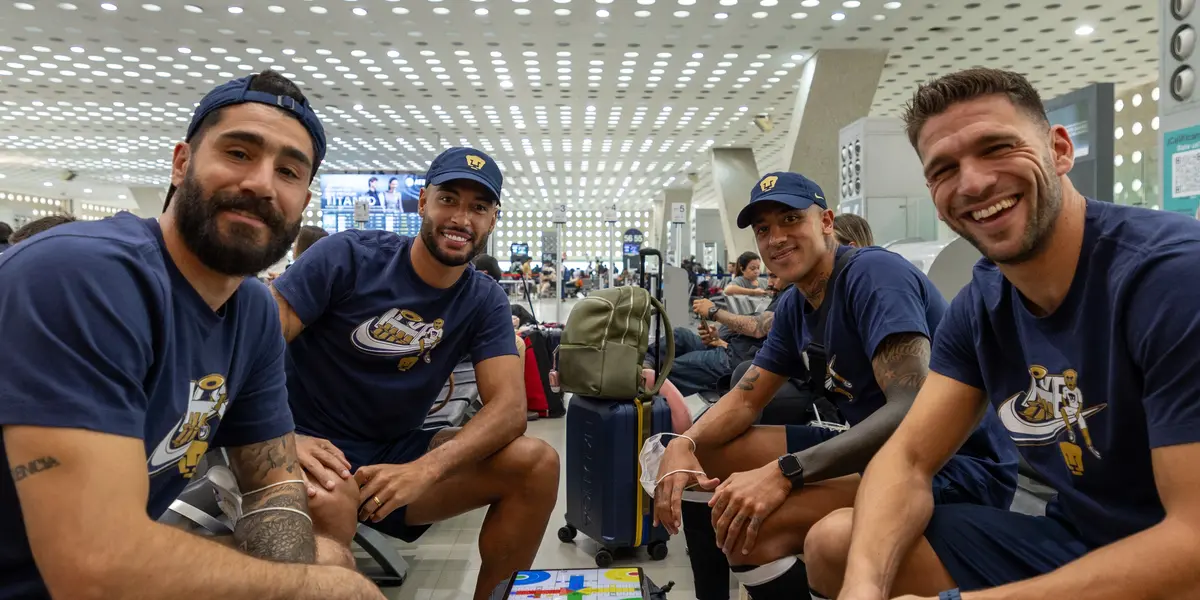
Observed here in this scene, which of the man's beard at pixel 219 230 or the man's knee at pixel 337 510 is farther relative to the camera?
the man's knee at pixel 337 510

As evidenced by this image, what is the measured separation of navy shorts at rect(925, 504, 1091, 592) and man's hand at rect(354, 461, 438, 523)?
140 cm

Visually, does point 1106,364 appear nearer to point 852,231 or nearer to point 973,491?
point 973,491

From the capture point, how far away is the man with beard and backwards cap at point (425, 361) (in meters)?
2.31

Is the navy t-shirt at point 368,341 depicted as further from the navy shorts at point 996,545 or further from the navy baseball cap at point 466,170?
the navy shorts at point 996,545

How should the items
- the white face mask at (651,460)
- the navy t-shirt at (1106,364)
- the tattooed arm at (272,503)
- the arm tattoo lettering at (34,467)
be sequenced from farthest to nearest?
the white face mask at (651,460) < the tattooed arm at (272,503) < the navy t-shirt at (1106,364) < the arm tattoo lettering at (34,467)

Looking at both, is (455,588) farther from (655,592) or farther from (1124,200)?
(1124,200)

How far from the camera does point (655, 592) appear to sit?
5.86 feet

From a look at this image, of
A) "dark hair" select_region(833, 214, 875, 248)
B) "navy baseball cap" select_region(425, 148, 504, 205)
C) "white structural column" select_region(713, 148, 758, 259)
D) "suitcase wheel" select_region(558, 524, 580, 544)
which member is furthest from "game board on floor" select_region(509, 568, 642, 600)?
"white structural column" select_region(713, 148, 758, 259)

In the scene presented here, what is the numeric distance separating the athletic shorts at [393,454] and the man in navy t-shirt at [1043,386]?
136 centimetres

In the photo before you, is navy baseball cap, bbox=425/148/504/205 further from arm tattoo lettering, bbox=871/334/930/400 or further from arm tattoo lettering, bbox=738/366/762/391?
arm tattoo lettering, bbox=871/334/930/400

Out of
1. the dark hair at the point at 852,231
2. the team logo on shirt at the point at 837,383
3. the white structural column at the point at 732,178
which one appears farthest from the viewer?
the white structural column at the point at 732,178

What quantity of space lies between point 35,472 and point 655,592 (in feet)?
4.43

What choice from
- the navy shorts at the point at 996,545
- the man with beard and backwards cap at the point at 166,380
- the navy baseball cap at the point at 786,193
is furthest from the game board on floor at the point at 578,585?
the navy baseball cap at the point at 786,193

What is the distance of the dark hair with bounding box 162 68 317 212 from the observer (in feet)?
4.48
